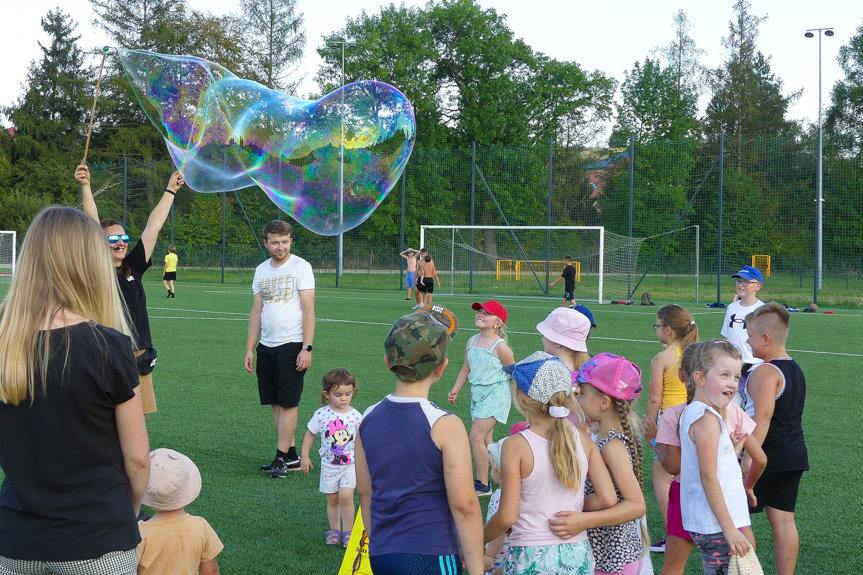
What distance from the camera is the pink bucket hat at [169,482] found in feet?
9.16

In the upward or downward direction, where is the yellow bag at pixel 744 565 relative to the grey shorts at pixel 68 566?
downward

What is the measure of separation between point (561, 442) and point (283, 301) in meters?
3.92

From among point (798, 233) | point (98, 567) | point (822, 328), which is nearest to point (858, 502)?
point (98, 567)

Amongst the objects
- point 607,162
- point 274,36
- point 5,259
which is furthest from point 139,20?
point 607,162

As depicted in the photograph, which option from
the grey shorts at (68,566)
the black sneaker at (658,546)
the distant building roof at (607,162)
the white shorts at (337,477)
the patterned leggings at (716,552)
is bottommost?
the black sneaker at (658,546)

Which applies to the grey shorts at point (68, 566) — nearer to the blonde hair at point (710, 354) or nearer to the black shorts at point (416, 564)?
the black shorts at point (416, 564)

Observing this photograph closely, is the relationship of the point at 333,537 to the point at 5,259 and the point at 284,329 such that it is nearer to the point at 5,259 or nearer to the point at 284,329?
the point at 284,329

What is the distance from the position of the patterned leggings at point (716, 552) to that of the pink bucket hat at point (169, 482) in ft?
6.60

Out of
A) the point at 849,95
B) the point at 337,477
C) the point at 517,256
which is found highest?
the point at 849,95

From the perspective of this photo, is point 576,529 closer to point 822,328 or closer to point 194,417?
point 194,417

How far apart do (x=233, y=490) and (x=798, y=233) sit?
31142 millimetres

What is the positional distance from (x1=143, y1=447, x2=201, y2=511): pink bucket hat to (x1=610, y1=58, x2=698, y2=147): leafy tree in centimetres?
5771

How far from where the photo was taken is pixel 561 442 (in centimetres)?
288

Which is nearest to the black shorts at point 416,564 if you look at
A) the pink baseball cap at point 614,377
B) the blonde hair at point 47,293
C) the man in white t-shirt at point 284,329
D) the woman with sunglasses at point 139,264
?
the pink baseball cap at point 614,377
